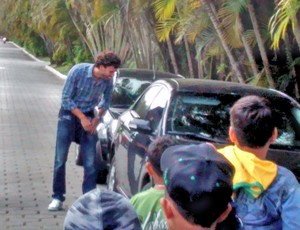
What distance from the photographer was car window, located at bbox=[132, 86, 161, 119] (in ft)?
29.3

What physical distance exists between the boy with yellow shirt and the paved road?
199 inches

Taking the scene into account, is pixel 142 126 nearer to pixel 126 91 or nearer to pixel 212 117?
pixel 212 117

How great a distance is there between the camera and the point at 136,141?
27.6 ft

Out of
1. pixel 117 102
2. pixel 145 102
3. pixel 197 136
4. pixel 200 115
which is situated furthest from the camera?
pixel 117 102

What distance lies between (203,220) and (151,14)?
18763 millimetres

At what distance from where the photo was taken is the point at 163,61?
23328mm

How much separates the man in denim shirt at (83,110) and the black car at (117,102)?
0.97m

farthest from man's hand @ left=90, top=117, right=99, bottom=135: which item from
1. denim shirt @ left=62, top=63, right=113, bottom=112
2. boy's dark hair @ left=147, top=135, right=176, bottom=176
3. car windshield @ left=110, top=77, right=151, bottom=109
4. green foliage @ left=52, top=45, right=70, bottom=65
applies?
green foliage @ left=52, top=45, right=70, bottom=65

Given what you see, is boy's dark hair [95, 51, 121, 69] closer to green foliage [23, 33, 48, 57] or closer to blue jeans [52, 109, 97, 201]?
blue jeans [52, 109, 97, 201]

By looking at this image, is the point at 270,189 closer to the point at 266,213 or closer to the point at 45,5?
the point at 266,213

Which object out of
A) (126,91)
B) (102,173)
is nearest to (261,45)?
(126,91)

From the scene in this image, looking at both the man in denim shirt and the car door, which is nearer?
the car door

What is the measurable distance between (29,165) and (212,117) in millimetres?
5937

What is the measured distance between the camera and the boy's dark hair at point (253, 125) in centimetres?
385
